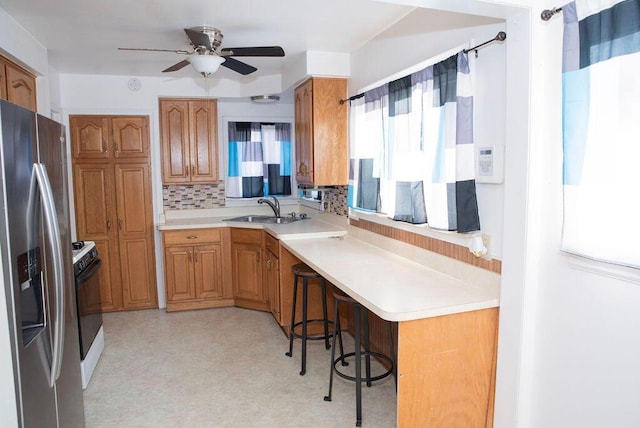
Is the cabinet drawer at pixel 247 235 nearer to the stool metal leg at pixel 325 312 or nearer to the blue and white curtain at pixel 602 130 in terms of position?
the stool metal leg at pixel 325 312

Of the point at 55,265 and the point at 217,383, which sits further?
the point at 217,383

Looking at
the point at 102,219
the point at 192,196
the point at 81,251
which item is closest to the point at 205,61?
the point at 81,251

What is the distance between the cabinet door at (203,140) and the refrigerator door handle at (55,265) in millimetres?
2794

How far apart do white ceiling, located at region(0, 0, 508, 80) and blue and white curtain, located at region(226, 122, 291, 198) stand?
139 cm

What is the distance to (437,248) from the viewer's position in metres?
2.54

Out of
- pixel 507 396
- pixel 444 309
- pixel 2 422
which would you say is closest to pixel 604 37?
pixel 444 309

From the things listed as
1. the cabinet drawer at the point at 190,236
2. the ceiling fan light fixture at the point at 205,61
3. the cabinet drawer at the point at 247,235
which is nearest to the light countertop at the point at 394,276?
the cabinet drawer at the point at 247,235

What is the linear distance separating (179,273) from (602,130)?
12.8 ft

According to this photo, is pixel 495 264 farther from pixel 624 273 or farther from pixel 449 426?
pixel 449 426

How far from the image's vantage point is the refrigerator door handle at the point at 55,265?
1.80 meters

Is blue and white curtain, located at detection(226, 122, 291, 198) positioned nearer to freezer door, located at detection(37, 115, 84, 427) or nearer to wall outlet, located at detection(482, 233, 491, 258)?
freezer door, located at detection(37, 115, 84, 427)

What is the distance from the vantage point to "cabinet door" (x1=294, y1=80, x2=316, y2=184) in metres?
3.66

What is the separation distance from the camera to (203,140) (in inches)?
183

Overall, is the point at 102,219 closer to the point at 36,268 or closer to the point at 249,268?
the point at 249,268
